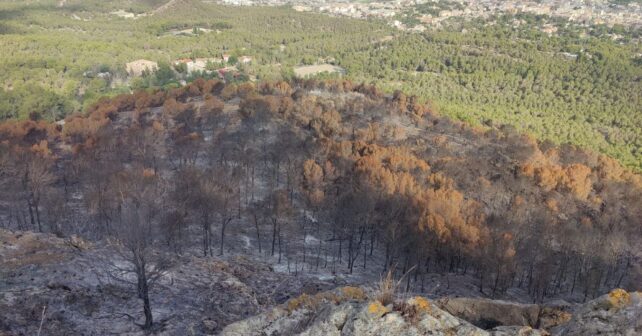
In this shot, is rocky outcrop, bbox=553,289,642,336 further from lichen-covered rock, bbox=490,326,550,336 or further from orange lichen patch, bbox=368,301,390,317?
orange lichen patch, bbox=368,301,390,317

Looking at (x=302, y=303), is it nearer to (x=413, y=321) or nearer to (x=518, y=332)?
(x=413, y=321)

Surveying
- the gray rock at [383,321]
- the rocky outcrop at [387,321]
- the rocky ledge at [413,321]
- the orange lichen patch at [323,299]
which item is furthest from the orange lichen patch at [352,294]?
the gray rock at [383,321]

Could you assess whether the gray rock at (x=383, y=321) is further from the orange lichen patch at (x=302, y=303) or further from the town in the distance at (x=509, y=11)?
the town in the distance at (x=509, y=11)

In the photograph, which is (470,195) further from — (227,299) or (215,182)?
(227,299)

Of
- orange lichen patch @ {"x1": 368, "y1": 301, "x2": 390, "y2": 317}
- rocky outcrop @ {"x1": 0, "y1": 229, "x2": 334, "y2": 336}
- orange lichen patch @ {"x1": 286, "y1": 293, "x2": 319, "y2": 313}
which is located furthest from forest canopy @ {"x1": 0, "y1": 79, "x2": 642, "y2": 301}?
orange lichen patch @ {"x1": 368, "y1": 301, "x2": 390, "y2": 317}

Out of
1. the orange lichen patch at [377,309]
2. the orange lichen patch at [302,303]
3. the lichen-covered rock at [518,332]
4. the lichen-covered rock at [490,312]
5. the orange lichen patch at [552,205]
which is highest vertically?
the orange lichen patch at [377,309]

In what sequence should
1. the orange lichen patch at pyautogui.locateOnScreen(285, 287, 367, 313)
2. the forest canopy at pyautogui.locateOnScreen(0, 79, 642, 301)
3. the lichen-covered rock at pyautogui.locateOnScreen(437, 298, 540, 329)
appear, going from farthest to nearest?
the forest canopy at pyautogui.locateOnScreen(0, 79, 642, 301) < the lichen-covered rock at pyautogui.locateOnScreen(437, 298, 540, 329) < the orange lichen patch at pyautogui.locateOnScreen(285, 287, 367, 313)

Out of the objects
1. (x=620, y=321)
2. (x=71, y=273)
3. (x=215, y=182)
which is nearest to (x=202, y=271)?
(x=71, y=273)
